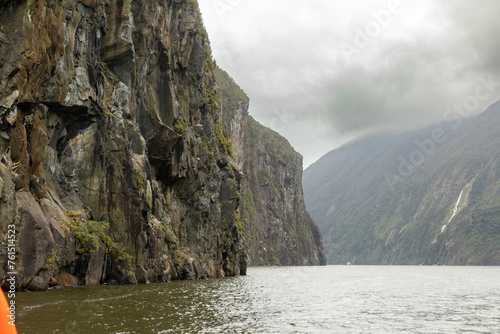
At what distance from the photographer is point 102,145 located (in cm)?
4069

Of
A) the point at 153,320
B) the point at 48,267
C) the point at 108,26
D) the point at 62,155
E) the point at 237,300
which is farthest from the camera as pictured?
the point at 108,26

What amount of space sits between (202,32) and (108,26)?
123 ft

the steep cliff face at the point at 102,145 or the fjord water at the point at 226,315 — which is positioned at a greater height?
the steep cliff face at the point at 102,145

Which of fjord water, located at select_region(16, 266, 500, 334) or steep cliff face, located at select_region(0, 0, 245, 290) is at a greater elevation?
steep cliff face, located at select_region(0, 0, 245, 290)

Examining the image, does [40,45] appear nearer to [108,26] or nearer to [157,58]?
[108,26]

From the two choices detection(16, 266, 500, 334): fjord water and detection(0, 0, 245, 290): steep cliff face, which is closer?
detection(16, 266, 500, 334): fjord water

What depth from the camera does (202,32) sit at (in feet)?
267

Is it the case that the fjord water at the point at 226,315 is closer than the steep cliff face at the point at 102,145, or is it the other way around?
the fjord water at the point at 226,315

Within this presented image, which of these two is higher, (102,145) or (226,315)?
(102,145)

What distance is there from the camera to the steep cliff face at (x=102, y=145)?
27375 mm

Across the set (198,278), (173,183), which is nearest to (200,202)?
(173,183)

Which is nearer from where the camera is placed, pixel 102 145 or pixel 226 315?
pixel 226 315

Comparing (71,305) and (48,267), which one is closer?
(71,305)

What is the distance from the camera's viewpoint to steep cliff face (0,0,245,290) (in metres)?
27.4
